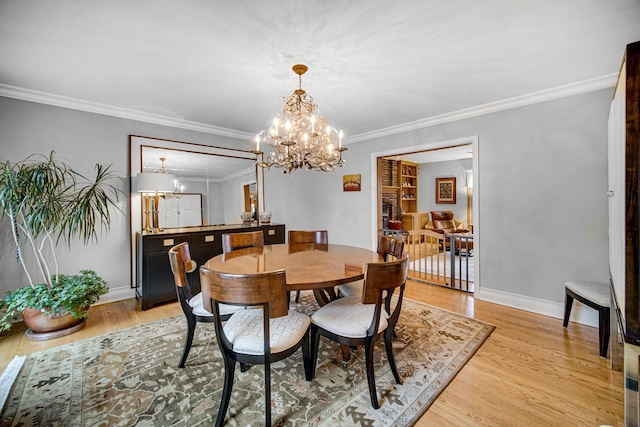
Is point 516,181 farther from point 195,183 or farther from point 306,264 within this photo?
point 195,183

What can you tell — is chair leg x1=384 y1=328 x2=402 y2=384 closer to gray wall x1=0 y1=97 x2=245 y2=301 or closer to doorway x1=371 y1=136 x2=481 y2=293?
gray wall x1=0 y1=97 x2=245 y2=301

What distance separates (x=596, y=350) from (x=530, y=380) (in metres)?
0.87

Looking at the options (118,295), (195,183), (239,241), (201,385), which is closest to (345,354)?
(201,385)

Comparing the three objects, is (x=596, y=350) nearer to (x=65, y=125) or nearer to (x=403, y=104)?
(x=403, y=104)

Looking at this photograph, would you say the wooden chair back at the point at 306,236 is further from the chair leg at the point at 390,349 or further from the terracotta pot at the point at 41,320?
the terracotta pot at the point at 41,320

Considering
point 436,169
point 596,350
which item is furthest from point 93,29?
point 436,169

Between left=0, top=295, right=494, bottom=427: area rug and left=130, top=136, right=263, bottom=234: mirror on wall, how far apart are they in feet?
5.32

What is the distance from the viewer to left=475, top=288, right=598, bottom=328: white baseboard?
261cm

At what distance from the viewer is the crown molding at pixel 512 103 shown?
2514mm

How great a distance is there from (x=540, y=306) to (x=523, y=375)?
4.68 feet

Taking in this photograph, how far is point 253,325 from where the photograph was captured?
1599mm

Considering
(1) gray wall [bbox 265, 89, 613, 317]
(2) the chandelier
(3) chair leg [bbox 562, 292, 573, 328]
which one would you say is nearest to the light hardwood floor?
(3) chair leg [bbox 562, 292, 573, 328]

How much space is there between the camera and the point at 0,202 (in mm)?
2299

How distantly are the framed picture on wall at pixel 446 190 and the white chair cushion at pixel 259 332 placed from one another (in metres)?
6.87
